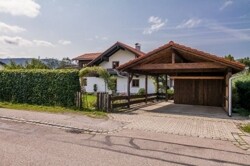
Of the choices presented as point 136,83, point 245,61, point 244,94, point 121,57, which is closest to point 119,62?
point 121,57

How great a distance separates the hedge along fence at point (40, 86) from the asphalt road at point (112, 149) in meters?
6.18

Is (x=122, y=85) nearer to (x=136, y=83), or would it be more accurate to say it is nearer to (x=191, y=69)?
(x=136, y=83)

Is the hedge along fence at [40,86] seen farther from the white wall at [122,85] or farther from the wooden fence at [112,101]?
the white wall at [122,85]

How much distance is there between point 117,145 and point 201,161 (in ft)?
7.80

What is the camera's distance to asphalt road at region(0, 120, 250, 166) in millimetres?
5734

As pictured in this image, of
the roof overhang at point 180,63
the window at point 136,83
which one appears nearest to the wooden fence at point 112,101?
the roof overhang at point 180,63

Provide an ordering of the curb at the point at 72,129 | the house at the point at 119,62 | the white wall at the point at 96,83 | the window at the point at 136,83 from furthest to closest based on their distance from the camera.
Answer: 1. the white wall at the point at 96,83
2. the window at the point at 136,83
3. the house at the point at 119,62
4. the curb at the point at 72,129

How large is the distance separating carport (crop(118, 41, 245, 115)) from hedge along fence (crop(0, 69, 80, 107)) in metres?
3.50

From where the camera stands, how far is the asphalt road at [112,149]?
573 cm

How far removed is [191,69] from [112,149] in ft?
31.3

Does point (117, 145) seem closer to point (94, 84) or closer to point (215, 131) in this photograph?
point (215, 131)

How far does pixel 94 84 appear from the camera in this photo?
112 ft

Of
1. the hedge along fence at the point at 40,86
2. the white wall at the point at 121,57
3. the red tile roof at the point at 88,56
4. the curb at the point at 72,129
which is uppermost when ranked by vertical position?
the red tile roof at the point at 88,56

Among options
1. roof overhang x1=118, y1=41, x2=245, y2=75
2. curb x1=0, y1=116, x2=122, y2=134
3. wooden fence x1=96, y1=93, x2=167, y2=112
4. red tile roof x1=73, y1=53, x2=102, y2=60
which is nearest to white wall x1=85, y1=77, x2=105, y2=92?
red tile roof x1=73, y1=53, x2=102, y2=60
